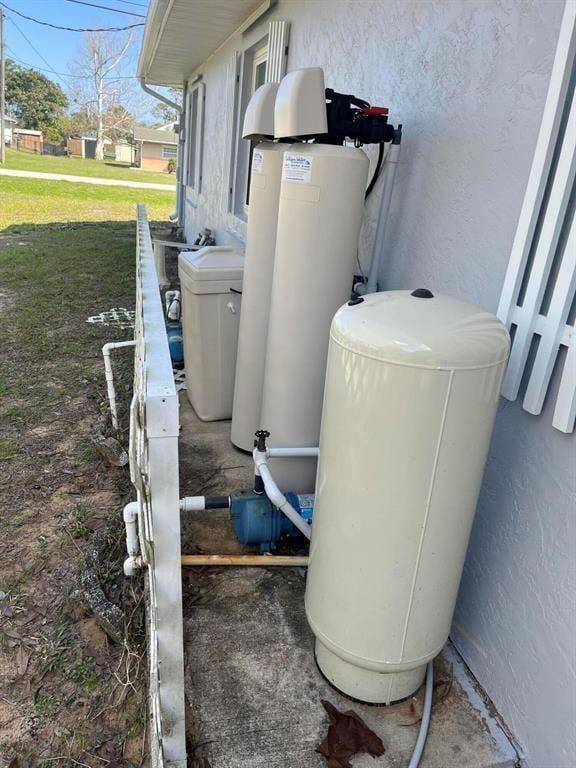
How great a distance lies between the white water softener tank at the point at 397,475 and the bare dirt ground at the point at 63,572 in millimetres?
809

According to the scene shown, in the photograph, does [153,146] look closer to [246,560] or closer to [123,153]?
[123,153]

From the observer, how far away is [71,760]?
174 cm

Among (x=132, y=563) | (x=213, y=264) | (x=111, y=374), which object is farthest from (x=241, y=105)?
(x=132, y=563)

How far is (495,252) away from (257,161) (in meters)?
1.41

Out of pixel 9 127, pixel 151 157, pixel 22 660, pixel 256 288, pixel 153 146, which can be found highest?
pixel 9 127

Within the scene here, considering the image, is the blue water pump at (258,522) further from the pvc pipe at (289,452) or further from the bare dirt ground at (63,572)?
the bare dirt ground at (63,572)

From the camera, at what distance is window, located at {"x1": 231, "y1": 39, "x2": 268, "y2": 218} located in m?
5.40

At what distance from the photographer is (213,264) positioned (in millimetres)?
3256

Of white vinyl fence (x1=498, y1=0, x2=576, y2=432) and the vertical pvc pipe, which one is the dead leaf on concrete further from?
the vertical pvc pipe

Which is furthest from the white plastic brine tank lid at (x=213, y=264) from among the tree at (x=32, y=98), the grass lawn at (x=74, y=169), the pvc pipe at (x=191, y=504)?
the tree at (x=32, y=98)

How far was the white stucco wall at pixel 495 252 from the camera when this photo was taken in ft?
4.94

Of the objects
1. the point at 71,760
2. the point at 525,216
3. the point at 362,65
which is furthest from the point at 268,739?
the point at 362,65

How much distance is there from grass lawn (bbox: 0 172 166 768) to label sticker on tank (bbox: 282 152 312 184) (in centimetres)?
178

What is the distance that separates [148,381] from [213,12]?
5583 mm
